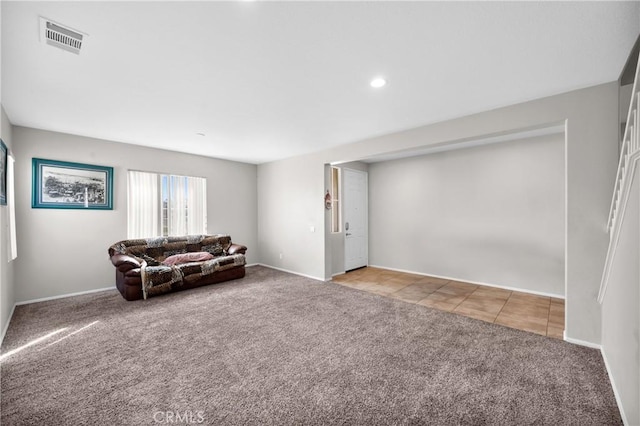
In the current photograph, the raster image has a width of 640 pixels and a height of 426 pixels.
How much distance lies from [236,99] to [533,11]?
2646 mm

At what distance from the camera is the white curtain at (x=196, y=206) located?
570 cm

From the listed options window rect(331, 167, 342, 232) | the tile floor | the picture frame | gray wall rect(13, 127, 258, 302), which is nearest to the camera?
the picture frame

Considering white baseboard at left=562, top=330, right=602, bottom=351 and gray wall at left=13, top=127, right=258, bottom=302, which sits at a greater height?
gray wall at left=13, top=127, right=258, bottom=302

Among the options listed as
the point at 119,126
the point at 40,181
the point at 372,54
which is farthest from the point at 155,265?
the point at 372,54

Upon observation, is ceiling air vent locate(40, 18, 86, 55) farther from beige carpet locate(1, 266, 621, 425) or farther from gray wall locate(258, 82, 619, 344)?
gray wall locate(258, 82, 619, 344)

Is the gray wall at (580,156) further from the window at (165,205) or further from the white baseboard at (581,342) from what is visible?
the window at (165,205)

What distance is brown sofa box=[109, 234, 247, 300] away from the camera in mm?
4059

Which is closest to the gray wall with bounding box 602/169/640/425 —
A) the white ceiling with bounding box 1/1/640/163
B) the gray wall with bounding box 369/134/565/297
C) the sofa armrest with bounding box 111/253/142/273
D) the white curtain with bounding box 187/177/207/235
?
the white ceiling with bounding box 1/1/640/163

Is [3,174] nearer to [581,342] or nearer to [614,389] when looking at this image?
[614,389]

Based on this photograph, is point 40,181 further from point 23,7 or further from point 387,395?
point 387,395

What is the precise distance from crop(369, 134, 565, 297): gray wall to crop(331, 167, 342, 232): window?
1.11 m

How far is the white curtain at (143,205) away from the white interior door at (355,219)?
3931 millimetres

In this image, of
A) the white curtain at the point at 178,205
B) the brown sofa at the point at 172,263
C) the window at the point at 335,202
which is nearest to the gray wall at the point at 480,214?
the window at the point at 335,202

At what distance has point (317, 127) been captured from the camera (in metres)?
3.89
